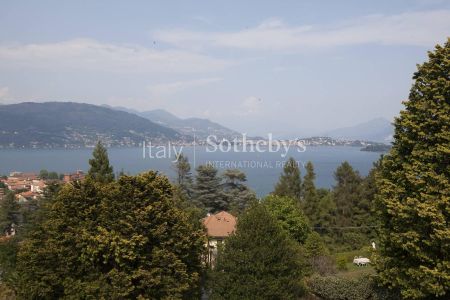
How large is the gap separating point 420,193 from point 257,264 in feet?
13.2

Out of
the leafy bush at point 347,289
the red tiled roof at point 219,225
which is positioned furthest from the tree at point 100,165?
the leafy bush at point 347,289

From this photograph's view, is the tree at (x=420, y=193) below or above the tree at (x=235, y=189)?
above

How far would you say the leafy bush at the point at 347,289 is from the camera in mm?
11391

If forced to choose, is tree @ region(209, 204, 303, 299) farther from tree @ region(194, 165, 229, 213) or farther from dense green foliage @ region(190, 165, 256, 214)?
tree @ region(194, 165, 229, 213)

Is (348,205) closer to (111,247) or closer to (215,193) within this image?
(215,193)

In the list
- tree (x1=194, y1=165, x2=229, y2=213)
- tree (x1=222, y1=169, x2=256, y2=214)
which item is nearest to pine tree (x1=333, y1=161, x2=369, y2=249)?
tree (x1=222, y1=169, x2=256, y2=214)

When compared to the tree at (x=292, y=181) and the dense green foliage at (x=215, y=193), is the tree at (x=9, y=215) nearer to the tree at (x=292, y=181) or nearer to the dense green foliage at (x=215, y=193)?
the dense green foliage at (x=215, y=193)

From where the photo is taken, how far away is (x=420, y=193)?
884 cm

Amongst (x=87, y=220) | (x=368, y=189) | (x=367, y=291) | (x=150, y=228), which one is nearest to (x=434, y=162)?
(x=367, y=291)

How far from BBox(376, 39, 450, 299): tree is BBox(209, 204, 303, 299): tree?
2194 millimetres

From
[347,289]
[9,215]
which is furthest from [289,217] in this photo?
[9,215]

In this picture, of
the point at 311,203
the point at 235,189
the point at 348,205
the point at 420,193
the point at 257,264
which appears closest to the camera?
the point at 420,193

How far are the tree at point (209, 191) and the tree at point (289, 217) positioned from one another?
1130 centimetres

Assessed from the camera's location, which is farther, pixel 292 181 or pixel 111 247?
pixel 292 181
